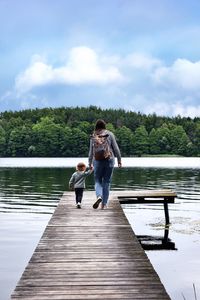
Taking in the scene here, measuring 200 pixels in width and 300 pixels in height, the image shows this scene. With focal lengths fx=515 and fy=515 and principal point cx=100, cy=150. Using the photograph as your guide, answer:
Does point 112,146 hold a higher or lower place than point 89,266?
higher

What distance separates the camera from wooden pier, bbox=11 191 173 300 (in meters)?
7.45

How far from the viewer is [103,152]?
14.8m

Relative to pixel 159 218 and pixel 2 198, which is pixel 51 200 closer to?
pixel 2 198

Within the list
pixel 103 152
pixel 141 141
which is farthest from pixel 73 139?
pixel 103 152

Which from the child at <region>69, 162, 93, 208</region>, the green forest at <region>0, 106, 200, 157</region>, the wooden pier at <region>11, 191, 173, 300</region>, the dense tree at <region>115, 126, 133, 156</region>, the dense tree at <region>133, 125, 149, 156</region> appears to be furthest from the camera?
the dense tree at <region>133, 125, 149, 156</region>

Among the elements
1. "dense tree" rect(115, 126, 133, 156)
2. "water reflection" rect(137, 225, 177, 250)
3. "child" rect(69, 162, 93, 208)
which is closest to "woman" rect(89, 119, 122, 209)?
"child" rect(69, 162, 93, 208)

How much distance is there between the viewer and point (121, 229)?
1323 centimetres

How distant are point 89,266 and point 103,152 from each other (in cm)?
606

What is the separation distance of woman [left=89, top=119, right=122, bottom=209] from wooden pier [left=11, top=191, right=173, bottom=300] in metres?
1.60

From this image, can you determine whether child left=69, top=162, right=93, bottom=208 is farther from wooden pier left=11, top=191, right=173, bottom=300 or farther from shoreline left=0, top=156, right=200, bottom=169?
shoreline left=0, top=156, right=200, bottom=169

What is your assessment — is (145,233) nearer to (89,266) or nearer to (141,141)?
(89,266)

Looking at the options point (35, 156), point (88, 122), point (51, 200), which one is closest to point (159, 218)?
point (51, 200)

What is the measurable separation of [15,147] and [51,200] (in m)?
151

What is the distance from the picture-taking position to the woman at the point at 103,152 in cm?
1480
